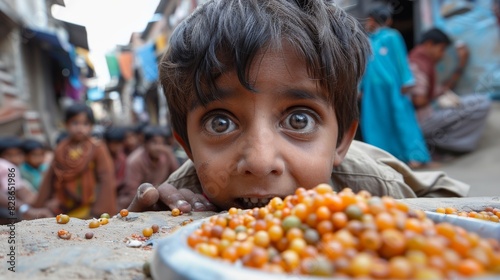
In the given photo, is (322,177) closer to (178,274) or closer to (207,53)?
(207,53)

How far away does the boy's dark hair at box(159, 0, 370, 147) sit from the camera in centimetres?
152

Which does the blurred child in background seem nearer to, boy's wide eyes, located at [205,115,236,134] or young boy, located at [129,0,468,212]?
young boy, located at [129,0,468,212]

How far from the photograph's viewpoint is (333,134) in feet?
5.43

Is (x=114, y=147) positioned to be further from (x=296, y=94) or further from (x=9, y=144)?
(x=296, y=94)

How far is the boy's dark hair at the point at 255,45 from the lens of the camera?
1.52m

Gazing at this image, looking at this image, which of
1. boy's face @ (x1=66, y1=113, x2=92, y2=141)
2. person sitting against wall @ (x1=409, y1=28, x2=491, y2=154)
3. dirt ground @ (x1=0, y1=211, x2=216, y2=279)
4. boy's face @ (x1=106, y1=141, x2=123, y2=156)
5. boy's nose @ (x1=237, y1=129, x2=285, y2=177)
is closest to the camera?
dirt ground @ (x1=0, y1=211, x2=216, y2=279)

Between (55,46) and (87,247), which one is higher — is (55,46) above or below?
above

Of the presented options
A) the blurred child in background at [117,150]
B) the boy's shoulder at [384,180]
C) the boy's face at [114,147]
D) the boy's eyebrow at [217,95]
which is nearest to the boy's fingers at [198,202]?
the boy's eyebrow at [217,95]

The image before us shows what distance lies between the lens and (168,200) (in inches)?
69.3

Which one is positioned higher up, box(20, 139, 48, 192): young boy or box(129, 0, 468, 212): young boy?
box(129, 0, 468, 212): young boy

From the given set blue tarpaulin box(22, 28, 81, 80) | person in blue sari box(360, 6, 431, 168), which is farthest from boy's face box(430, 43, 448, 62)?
blue tarpaulin box(22, 28, 81, 80)

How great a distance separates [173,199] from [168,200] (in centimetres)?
3

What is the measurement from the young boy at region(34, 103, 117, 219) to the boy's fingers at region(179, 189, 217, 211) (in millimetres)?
2787

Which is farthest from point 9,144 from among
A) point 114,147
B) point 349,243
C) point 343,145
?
point 349,243
